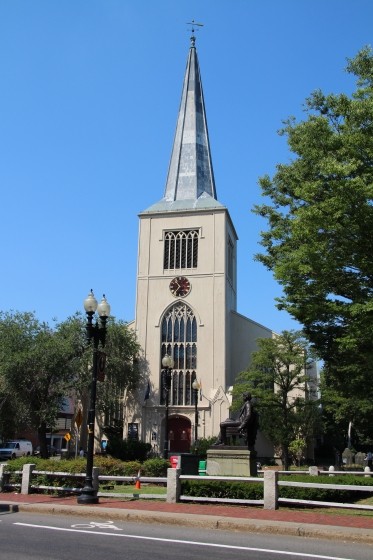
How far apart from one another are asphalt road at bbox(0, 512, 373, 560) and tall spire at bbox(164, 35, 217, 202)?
41.8 m


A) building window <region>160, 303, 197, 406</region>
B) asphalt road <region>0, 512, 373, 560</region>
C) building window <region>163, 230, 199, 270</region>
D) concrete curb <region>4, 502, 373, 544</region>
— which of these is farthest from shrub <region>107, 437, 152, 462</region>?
asphalt road <region>0, 512, 373, 560</region>

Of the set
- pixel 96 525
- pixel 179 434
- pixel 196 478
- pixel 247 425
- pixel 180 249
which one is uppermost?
pixel 180 249

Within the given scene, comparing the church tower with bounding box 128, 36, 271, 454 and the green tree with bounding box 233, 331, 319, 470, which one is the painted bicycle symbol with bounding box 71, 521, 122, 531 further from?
the church tower with bounding box 128, 36, 271, 454

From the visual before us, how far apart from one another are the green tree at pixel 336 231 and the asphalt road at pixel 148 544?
7.14m

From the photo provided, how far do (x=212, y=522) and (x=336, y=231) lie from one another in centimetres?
848

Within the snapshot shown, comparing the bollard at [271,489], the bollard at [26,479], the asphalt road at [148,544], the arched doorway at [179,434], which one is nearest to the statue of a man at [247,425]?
the bollard at [271,489]

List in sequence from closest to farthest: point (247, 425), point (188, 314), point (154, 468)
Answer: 1. point (247, 425)
2. point (154, 468)
3. point (188, 314)

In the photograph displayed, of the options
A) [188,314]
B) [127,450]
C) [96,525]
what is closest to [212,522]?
[96,525]

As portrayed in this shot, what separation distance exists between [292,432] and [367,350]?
75.8ft

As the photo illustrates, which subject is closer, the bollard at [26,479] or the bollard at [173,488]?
the bollard at [173,488]

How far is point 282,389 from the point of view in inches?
1549

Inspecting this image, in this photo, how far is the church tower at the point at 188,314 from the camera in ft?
145

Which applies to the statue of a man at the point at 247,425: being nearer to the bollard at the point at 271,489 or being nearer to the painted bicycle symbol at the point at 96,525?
the bollard at the point at 271,489

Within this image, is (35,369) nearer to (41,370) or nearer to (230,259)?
(41,370)
